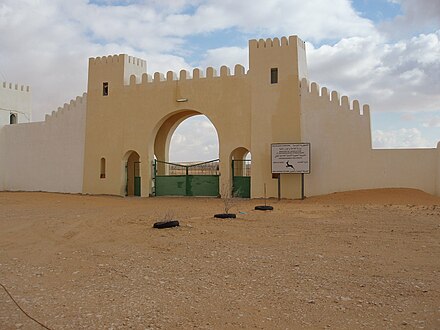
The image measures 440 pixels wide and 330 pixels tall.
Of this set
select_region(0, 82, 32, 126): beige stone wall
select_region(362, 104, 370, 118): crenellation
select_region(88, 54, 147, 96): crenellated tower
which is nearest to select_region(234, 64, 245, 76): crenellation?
select_region(362, 104, 370, 118): crenellation

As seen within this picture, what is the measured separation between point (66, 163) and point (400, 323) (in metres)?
23.4

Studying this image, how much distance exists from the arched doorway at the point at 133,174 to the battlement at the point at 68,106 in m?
4.04

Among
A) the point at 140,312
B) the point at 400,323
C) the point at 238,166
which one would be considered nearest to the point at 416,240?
the point at 400,323

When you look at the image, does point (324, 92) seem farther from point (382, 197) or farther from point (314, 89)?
point (382, 197)

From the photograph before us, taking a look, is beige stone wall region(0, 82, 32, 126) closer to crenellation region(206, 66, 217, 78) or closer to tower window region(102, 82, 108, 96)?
tower window region(102, 82, 108, 96)

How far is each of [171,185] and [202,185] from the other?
180 cm

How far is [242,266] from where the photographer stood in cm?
704

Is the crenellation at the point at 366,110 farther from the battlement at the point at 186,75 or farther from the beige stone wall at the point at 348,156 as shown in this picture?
the battlement at the point at 186,75

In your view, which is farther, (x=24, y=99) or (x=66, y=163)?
(x=24, y=99)

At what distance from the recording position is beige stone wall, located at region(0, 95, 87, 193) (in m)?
25.1

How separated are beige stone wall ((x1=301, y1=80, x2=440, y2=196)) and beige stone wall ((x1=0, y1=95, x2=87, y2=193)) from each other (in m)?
12.8

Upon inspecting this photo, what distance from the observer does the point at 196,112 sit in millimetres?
23125

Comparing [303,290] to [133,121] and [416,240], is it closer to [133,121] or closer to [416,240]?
[416,240]

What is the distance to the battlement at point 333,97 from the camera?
18.6m
